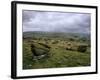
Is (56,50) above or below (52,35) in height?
below

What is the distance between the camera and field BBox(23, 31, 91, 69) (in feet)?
5.92

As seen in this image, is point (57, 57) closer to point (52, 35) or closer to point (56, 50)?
point (56, 50)

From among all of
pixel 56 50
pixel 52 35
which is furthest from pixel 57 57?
pixel 52 35

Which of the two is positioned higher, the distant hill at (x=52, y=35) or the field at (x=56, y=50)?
the distant hill at (x=52, y=35)

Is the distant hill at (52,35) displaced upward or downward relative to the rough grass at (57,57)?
upward

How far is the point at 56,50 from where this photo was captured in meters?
1.89

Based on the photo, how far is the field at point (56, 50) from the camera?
1806mm

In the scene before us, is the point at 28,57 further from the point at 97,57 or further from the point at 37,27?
the point at 97,57

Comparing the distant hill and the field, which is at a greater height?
the distant hill
